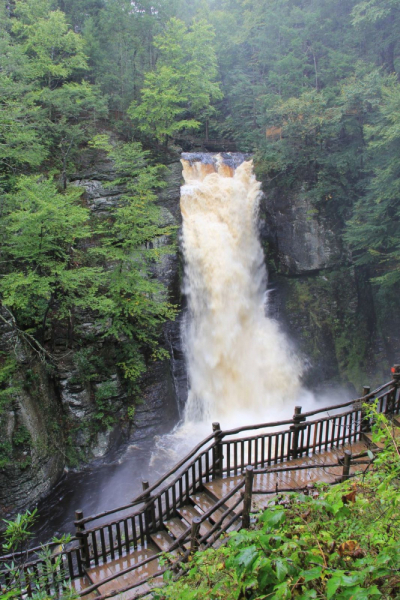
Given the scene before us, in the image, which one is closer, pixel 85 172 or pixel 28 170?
pixel 28 170

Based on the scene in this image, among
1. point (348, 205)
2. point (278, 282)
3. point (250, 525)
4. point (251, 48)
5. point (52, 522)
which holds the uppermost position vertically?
point (251, 48)

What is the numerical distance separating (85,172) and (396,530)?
13.8 m

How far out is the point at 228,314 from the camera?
13047mm

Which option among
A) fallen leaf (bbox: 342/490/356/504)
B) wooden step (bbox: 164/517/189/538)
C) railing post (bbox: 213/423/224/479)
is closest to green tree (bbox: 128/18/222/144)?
railing post (bbox: 213/423/224/479)

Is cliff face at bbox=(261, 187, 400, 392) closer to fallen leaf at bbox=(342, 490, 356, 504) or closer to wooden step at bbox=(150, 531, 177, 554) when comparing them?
wooden step at bbox=(150, 531, 177, 554)

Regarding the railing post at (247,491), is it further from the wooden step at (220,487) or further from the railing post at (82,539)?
the railing post at (82,539)

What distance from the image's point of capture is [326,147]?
15.0 m

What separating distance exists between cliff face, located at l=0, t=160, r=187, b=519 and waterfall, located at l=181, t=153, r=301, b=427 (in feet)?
1.97

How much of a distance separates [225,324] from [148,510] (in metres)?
7.88

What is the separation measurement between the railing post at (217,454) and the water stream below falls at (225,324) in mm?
4537

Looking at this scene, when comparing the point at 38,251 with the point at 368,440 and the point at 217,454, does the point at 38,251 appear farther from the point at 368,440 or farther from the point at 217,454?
the point at 368,440

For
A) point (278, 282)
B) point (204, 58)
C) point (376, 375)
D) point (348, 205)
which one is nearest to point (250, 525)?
point (278, 282)

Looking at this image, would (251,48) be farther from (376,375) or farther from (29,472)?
(29,472)

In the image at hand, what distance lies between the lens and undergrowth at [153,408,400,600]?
7.24 ft
